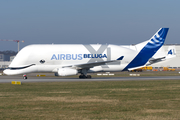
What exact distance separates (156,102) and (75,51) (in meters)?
27.1

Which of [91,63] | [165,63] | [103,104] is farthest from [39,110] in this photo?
[165,63]

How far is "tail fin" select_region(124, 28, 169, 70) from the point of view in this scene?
4594cm

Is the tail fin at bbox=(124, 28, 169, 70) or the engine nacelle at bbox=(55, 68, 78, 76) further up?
the tail fin at bbox=(124, 28, 169, 70)

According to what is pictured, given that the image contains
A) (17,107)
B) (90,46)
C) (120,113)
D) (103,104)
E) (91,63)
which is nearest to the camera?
(120,113)

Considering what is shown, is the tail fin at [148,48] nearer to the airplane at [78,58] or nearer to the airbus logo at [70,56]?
the airplane at [78,58]

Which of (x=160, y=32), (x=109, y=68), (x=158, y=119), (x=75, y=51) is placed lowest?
(x=158, y=119)

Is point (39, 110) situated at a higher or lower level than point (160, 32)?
lower

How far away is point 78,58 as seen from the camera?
4366 cm

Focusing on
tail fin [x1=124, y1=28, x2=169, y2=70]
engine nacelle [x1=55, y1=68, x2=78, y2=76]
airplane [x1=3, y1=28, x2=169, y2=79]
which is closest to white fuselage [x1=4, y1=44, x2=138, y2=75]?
airplane [x1=3, y1=28, x2=169, y2=79]

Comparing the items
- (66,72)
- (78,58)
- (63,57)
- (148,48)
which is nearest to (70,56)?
(63,57)

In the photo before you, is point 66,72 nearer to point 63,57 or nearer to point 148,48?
point 63,57

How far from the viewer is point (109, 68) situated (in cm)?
4438

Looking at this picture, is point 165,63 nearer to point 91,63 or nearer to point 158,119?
point 91,63

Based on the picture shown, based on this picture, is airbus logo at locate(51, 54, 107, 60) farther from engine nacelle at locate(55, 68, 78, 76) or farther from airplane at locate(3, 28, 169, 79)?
engine nacelle at locate(55, 68, 78, 76)
